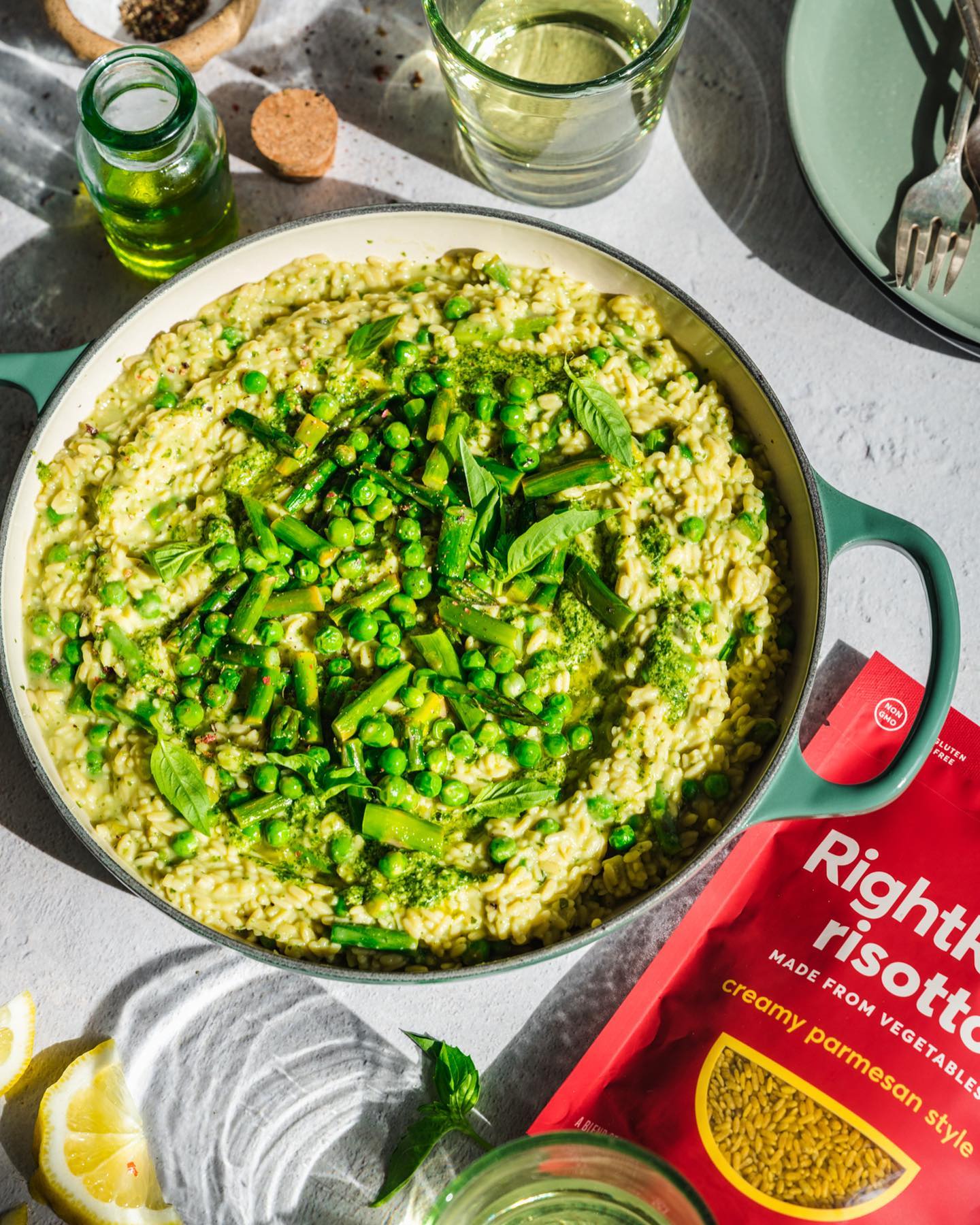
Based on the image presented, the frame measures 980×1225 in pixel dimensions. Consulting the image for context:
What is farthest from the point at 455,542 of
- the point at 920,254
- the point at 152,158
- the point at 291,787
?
the point at 920,254

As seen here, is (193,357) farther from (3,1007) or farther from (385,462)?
(3,1007)

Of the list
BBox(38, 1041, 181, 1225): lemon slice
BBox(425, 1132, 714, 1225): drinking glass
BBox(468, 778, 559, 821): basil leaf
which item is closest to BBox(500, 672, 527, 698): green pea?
BBox(468, 778, 559, 821): basil leaf

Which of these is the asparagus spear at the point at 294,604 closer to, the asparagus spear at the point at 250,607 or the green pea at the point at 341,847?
the asparagus spear at the point at 250,607

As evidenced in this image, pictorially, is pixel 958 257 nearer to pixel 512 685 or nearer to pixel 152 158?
pixel 512 685

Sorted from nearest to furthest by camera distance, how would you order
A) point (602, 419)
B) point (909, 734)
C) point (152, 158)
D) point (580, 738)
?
point (909, 734)
point (580, 738)
point (602, 419)
point (152, 158)

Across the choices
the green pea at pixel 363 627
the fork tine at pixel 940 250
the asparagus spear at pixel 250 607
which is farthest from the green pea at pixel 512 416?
the fork tine at pixel 940 250

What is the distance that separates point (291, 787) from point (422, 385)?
1.25m

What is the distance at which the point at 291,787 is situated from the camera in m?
3.24

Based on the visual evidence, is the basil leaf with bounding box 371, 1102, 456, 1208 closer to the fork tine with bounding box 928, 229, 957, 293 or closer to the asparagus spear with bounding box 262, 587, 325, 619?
the asparagus spear with bounding box 262, 587, 325, 619

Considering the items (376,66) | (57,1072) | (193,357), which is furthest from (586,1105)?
(376,66)

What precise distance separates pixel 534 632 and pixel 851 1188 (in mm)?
1816

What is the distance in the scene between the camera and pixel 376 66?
168 inches

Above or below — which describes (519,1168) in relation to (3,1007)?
above

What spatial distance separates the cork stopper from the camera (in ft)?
13.0
